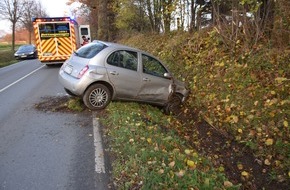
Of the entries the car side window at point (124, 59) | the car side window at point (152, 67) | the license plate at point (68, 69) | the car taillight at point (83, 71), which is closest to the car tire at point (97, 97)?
the car taillight at point (83, 71)

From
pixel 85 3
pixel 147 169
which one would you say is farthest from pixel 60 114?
pixel 85 3

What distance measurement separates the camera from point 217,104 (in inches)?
288

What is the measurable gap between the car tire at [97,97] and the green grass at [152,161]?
1.02 meters

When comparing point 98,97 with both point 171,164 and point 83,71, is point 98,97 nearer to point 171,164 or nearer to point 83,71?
point 83,71

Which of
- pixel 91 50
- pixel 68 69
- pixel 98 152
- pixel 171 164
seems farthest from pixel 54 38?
pixel 171 164

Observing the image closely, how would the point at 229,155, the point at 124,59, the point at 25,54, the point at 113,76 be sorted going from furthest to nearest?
1. the point at 25,54
2. the point at 124,59
3. the point at 113,76
4. the point at 229,155

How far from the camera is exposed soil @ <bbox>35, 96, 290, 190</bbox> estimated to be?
463cm

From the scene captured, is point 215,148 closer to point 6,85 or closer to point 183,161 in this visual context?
point 183,161

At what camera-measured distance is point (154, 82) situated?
302 inches

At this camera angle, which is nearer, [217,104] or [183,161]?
[183,161]

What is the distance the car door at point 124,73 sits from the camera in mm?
7113

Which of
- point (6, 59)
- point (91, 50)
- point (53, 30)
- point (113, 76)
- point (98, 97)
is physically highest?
point (53, 30)

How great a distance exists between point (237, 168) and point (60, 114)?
428cm

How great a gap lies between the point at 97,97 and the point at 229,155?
3.44 meters
